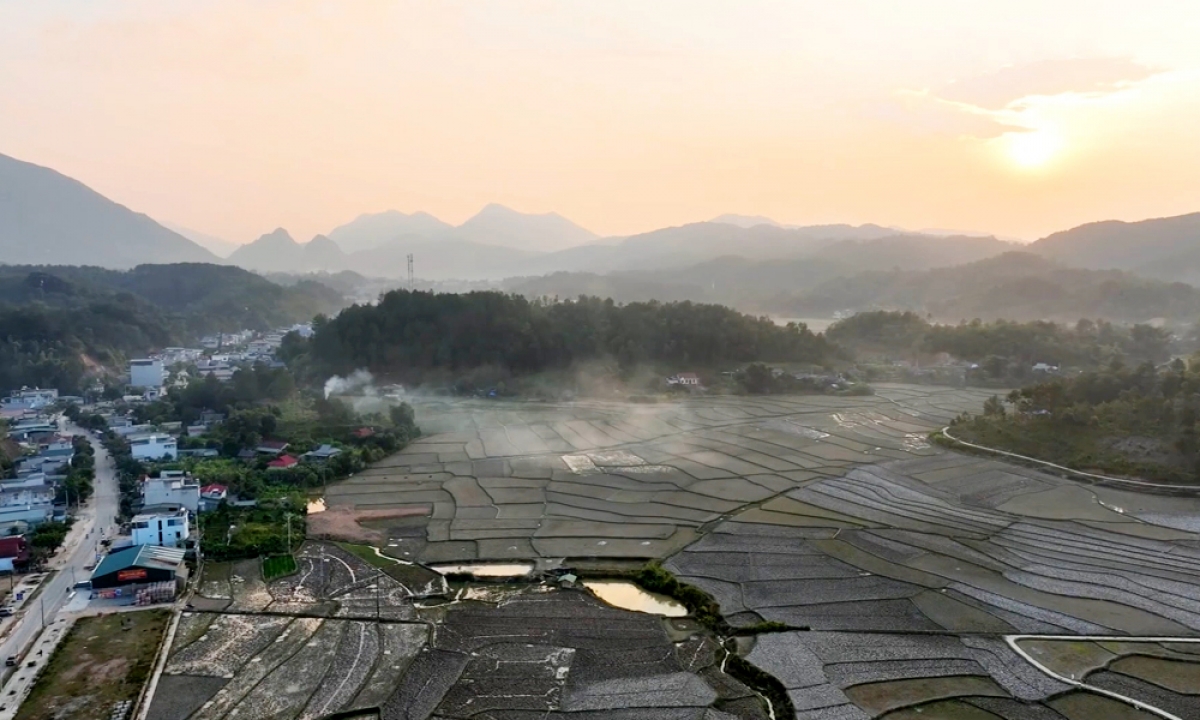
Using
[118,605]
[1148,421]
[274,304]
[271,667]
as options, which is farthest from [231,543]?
[274,304]

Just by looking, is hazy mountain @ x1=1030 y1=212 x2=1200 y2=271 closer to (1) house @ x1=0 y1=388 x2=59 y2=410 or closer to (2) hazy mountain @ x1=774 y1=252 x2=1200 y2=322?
(2) hazy mountain @ x1=774 y1=252 x2=1200 y2=322

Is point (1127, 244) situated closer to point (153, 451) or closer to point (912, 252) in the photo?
point (912, 252)

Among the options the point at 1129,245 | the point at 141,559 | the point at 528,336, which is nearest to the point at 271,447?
the point at 141,559

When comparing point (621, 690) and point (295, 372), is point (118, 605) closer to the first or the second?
point (621, 690)

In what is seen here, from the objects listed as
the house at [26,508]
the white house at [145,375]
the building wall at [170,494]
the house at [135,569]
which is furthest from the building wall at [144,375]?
the house at [135,569]

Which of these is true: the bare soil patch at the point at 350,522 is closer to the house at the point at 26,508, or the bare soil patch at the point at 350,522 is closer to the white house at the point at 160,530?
the white house at the point at 160,530

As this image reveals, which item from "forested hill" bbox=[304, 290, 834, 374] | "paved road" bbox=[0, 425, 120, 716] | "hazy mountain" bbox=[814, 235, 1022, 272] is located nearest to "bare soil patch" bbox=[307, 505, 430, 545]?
"paved road" bbox=[0, 425, 120, 716]
